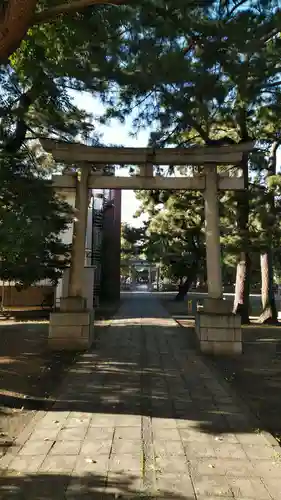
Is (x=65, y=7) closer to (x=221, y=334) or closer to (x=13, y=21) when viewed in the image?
(x=13, y=21)

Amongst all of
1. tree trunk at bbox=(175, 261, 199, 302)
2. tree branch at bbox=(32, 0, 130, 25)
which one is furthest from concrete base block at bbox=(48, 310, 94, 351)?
tree trunk at bbox=(175, 261, 199, 302)

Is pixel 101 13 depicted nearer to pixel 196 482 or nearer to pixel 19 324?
pixel 196 482

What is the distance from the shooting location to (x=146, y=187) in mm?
9695

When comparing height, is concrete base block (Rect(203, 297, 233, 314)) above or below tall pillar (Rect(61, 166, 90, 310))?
below

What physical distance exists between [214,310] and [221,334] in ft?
1.76

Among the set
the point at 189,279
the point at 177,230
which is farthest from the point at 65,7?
the point at 189,279

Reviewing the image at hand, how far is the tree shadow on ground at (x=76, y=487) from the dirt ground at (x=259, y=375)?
1.83 meters

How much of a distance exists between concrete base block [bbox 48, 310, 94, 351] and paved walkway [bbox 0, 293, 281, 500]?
2.00m

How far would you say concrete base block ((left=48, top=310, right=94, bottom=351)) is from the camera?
8.88m

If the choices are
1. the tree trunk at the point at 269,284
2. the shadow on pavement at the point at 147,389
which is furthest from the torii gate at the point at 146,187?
the tree trunk at the point at 269,284

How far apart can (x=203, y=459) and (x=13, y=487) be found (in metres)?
1.60

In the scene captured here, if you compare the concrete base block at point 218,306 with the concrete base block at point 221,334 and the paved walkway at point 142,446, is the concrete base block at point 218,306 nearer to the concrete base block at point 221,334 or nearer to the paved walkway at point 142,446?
the concrete base block at point 221,334

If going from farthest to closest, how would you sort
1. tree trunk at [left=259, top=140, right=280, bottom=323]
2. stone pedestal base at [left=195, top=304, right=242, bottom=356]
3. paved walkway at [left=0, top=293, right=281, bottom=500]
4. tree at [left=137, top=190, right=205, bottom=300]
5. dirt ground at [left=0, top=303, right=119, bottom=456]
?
tree at [left=137, top=190, right=205, bottom=300] → tree trunk at [left=259, top=140, right=280, bottom=323] → stone pedestal base at [left=195, top=304, right=242, bottom=356] → dirt ground at [left=0, top=303, right=119, bottom=456] → paved walkway at [left=0, top=293, right=281, bottom=500]

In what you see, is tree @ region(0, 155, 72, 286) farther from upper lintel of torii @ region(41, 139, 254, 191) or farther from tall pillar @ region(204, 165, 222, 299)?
tall pillar @ region(204, 165, 222, 299)
